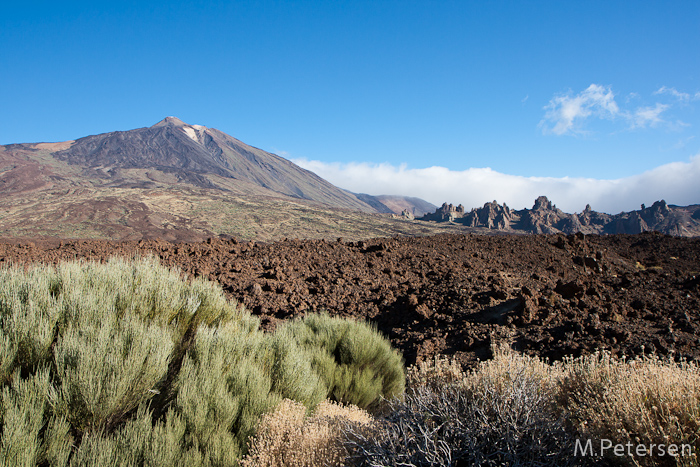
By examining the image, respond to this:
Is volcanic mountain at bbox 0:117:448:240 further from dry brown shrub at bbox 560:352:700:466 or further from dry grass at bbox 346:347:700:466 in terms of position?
dry brown shrub at bbox 560:352:700:466

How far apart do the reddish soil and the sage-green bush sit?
2.83 metres

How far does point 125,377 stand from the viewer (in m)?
2.33

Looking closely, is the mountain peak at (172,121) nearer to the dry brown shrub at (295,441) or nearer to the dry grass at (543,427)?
the dry brown shrub at (295,441)

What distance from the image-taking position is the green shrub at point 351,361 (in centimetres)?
407

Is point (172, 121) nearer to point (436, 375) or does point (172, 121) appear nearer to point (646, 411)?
point (436, 375)

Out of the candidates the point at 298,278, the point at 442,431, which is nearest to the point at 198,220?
the point at 298,278

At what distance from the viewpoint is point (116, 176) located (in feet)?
255

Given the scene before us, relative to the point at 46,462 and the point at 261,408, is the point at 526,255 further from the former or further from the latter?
the point at 46,462

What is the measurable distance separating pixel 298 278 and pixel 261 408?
5.67 meters

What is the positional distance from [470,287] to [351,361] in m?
3.44

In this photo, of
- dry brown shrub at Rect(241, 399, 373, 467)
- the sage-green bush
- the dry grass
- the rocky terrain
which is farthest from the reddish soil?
the rocky terrain

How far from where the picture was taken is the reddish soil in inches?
198

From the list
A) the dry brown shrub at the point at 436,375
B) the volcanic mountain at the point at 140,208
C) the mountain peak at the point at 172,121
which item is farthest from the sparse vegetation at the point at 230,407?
the mountain peak at the point at 172,121

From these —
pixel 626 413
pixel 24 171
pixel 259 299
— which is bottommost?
pixel 259 299
